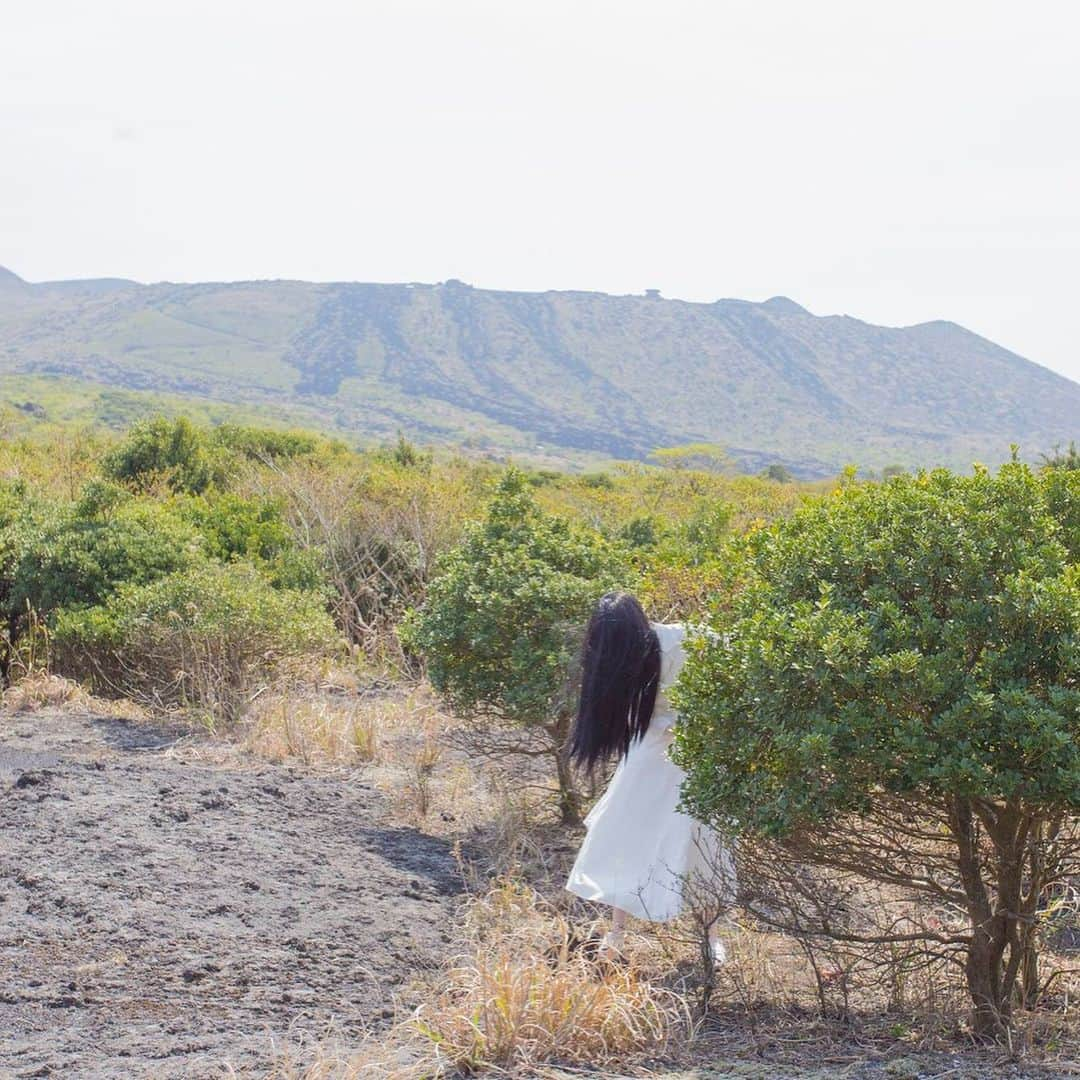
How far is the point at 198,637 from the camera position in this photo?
9.46m

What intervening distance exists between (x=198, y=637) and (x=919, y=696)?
692 centimetres

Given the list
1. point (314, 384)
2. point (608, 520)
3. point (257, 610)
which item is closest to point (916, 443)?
point (314, 384)

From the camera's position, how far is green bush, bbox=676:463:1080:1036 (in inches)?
135

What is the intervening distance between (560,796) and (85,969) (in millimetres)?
3160

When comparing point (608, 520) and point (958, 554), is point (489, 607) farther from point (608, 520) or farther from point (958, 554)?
point (608, 520)

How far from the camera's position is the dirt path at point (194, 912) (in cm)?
412

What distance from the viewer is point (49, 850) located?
5.83 m

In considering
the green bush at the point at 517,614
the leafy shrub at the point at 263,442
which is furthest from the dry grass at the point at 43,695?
the leafy shrub at the point at 263,442

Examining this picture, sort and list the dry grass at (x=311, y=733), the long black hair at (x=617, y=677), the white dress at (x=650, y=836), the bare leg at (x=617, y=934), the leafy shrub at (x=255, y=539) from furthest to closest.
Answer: the leafy shrub at (x=255, y=539)
the dry grass at (x=311, y=733)
the long black hair at (x=617, y=677)
the white dress at (x=650, y=836)
the bare leg at (x=617, y=934)

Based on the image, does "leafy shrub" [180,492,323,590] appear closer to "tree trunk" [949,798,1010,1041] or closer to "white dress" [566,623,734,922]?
"white dress" [566,623,734,922]

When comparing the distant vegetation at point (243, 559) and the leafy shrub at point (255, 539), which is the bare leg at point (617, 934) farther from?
the leafy shrub at point (255, 539)

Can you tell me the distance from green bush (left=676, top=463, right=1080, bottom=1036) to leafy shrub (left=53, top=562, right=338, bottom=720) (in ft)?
19.2

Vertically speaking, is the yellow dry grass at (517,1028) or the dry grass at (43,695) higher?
the yellow dry grass at (517,1028)

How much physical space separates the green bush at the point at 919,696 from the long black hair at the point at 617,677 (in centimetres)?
64
